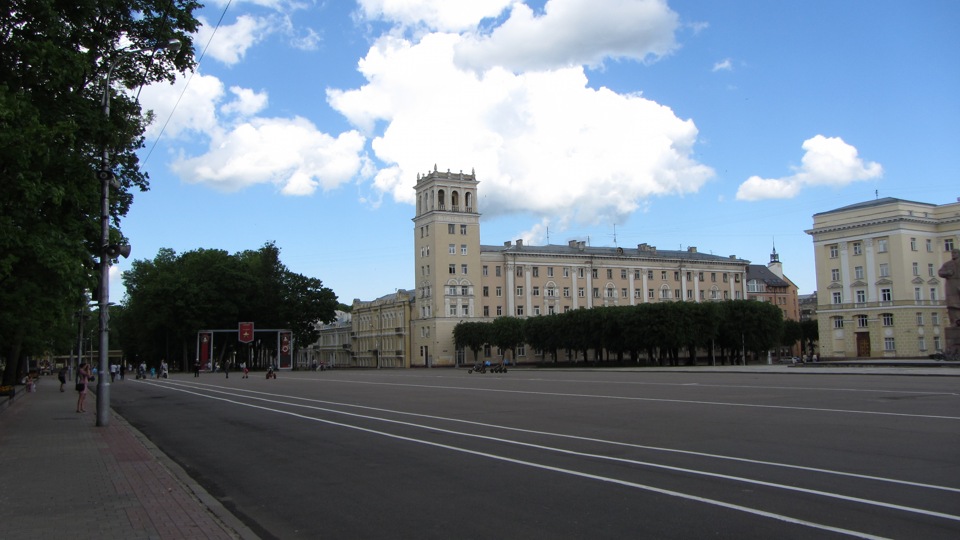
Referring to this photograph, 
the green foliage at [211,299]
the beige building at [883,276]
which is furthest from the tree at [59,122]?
the beige building at [883,276]

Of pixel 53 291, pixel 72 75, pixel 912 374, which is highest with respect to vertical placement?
pixel 72 75

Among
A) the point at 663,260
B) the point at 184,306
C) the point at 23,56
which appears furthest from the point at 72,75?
the point at 663,260

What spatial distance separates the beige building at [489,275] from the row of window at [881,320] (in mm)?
35039

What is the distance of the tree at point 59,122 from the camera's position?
14.3 m

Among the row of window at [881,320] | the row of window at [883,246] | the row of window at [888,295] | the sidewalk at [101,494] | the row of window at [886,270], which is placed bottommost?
the sidewalk at [101,494]

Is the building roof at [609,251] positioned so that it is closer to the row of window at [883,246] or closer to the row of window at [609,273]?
the row of window at [609,273]

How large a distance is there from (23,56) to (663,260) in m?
116

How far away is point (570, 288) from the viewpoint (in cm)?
11862

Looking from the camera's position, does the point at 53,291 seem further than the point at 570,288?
No

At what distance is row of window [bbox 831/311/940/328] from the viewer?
8481cm

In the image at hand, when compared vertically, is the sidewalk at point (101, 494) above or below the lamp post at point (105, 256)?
below

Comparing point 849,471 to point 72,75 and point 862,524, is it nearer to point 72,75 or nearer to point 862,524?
point 862,524

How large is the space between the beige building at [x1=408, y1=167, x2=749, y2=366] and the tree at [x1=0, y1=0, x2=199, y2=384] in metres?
88.7

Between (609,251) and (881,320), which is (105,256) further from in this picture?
(609,251)
